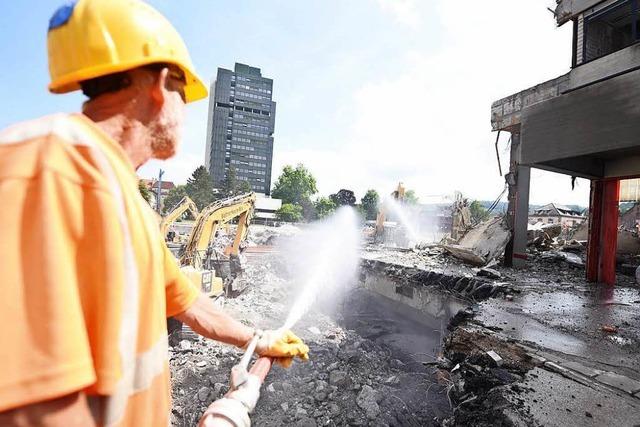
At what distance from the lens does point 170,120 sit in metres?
1.19

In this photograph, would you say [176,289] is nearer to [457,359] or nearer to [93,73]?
[93,73]

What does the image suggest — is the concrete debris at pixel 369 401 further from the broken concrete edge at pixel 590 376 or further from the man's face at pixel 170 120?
the man's face at pixel 170 120

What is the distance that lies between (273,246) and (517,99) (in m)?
19.9

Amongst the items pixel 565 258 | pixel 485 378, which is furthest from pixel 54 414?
pixel 565 258

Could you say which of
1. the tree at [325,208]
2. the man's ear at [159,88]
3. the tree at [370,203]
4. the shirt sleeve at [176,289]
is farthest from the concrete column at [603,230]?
the tree at [370,203]

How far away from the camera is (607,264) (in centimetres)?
838

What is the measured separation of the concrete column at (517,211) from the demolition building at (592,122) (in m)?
0.03

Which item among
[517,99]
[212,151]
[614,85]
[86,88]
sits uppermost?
[212,151]

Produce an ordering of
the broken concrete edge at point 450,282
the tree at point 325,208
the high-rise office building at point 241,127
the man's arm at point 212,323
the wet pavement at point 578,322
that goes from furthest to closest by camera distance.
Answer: the high-rise office building at point 241,127, the tree at point 325,208, the broken concrete edge at point 450,282, the wet pavement at point 578,322, the man's arm at point 212,323

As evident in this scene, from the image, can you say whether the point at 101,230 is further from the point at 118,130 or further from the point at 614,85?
the point at 614,85

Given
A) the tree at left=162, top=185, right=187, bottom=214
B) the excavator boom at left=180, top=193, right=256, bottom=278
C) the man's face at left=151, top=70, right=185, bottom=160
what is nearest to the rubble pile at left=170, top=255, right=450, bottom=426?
the excavator boom at left=180, top=193, right=256, bottom=278

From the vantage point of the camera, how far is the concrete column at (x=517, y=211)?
10.8 metres

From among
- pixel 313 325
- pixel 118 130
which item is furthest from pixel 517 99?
→ pixel 118 130

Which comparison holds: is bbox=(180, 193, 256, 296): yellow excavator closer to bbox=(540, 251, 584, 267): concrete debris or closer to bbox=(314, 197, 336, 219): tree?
bbox=(540, 251, 584, 267): concrete debris
